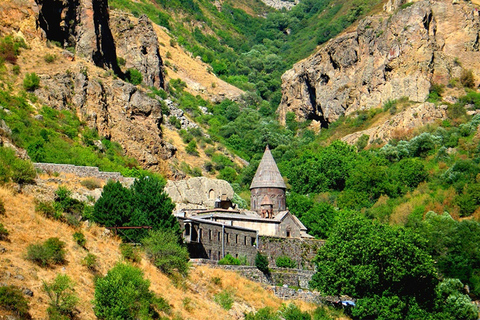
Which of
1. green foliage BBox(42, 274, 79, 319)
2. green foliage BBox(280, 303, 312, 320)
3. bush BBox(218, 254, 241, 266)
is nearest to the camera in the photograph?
green foliage BBox(42, 274, 79, 319)

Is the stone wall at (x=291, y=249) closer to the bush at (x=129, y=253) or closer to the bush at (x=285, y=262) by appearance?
the bush at (x=285, y=262)

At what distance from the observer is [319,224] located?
5850 cm

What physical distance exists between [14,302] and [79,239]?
720 cm

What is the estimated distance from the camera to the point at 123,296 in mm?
23797

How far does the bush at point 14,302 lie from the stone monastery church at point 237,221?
20.9 m

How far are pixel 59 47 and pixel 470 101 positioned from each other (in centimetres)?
4418

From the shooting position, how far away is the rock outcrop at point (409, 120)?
7488cm

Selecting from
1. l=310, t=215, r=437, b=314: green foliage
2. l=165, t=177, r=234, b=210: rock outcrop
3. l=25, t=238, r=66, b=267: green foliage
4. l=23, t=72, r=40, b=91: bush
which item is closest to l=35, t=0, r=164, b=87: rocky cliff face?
l=23, t=72, r=40, b=91: bush

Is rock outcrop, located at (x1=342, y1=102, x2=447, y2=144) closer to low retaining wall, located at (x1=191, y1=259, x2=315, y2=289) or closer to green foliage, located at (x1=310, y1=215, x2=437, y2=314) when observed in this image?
low retaining wall, located at (x1=191, y1=259, x2=315, y2=289)

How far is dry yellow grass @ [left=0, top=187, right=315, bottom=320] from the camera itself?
23328 mm

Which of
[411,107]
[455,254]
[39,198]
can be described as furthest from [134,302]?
[411,107]

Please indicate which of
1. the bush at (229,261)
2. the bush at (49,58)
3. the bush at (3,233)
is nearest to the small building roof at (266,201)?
the bush at (229,261)

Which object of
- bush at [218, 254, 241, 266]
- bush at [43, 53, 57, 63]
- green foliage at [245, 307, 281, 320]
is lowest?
bush at [218, 254, 241, 266]

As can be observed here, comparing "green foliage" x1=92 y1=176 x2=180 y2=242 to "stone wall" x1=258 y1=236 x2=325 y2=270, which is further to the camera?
"stone wall" x1=258 y1=236 x2=325 y2=270
